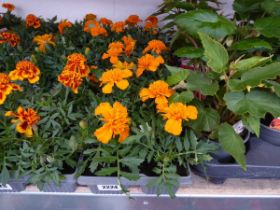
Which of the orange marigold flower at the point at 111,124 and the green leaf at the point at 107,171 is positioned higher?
the orange marigold flower at the point at 111,124

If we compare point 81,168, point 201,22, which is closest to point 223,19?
point 201,22

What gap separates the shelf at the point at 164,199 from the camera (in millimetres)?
700

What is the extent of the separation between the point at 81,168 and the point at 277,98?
1.43 feet

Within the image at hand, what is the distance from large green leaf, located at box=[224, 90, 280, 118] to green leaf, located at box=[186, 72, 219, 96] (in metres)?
0.03

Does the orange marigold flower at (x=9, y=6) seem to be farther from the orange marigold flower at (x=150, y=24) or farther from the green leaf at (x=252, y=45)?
the green leaf at (x=252, y=45)

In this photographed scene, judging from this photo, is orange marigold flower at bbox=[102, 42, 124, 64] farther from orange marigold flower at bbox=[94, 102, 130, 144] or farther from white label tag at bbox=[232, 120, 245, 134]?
white label tag at bbox=[232, 120, 245, 134]

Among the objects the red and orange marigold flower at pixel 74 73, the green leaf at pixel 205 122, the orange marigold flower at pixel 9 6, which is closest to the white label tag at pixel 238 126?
the green leaf at pixel 205 122

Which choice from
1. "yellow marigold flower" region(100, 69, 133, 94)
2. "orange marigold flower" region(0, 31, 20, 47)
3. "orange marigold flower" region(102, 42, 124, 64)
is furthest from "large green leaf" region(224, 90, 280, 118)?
"orange marigold flower" region(0, 31, 20, 47)

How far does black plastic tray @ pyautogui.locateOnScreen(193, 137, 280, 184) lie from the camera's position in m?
0.69

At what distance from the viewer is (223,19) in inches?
25.0

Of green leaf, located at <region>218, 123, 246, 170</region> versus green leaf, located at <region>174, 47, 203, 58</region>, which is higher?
green leaf, located at <region>174, 47, 203, 58</region>

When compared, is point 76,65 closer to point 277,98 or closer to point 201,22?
point 201,22

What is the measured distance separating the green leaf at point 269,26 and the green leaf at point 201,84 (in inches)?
5.9

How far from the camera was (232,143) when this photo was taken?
0.60 meters
